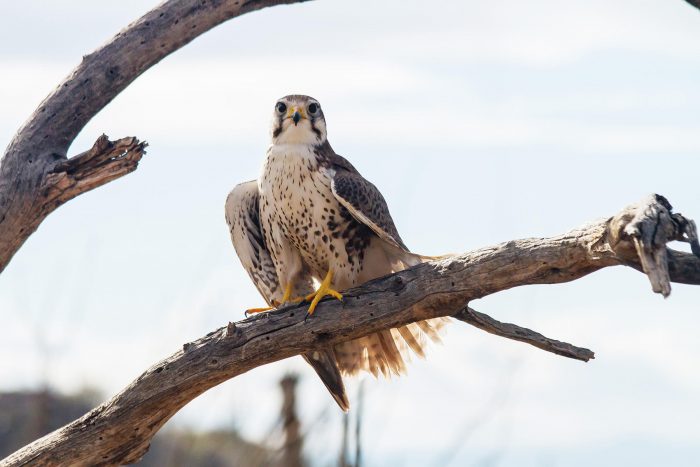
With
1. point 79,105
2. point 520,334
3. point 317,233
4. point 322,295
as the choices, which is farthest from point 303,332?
point 79,105

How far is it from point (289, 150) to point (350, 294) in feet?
3.23

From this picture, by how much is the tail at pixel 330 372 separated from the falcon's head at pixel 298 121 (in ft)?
3.39

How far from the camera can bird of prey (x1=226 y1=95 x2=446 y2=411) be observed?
16.8ft

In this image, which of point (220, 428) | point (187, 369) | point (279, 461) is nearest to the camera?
point (187, 369)

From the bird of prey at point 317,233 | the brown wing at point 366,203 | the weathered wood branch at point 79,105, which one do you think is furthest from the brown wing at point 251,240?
the weathered wood branch at point 79,105

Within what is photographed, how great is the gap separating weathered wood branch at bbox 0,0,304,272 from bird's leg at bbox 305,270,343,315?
0.95 metres

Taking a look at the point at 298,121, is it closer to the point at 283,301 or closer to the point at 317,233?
the point at 317,233

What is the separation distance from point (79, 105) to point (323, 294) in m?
1.40

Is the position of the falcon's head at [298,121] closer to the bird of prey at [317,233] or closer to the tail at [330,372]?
the bird of prey at [317,233]

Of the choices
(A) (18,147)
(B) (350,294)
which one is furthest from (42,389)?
(B) (350,294)

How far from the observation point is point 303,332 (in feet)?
15.3

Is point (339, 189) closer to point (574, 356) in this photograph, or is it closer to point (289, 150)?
point (289, 150)

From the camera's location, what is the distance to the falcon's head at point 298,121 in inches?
211

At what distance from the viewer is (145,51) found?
16.7ft
